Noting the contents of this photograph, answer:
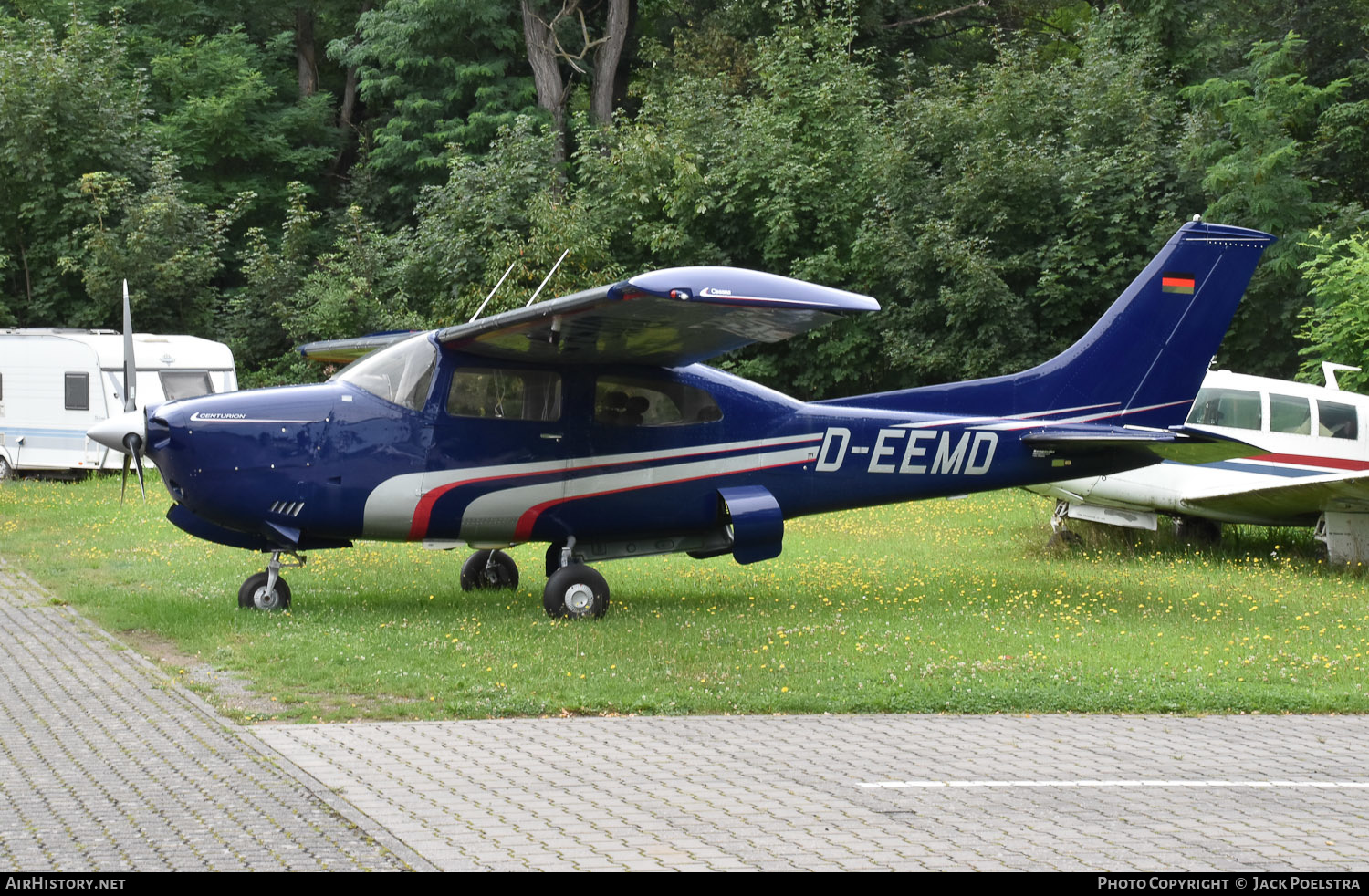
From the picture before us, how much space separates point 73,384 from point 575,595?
1705 centimetres

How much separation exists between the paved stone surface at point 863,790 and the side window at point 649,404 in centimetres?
398

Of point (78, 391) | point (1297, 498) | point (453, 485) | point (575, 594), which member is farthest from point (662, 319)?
point (78, 391)

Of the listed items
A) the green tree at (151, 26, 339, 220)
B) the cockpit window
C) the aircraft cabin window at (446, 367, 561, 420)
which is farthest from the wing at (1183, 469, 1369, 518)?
the green tree at (151, 26, 339, 220)

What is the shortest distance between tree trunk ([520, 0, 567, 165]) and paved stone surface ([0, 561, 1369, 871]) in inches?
1107

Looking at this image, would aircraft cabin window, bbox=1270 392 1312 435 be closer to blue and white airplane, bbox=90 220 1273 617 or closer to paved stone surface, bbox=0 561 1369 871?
blue and white airplane, bbox=90 220 1273 617

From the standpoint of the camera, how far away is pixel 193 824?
5.66 m

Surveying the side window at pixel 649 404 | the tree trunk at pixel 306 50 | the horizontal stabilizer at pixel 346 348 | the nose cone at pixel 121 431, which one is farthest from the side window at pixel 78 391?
the tree trunk at pixel 306 50

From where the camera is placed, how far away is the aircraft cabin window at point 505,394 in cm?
1109

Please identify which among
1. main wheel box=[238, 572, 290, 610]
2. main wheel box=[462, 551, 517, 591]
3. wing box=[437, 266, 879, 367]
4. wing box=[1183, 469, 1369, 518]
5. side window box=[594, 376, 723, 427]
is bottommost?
main wheel box=[462, 551, 517, 591]

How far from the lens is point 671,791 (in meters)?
6.39

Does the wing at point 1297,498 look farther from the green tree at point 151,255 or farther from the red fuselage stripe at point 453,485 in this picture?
the green tree at point 151,255

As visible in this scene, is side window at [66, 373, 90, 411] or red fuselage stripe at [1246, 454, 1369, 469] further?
side window at [66, 373, 90, 411]

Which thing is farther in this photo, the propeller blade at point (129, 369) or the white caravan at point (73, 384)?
the white caravan at point (73, 384)

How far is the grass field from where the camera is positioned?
8531 millimetres
